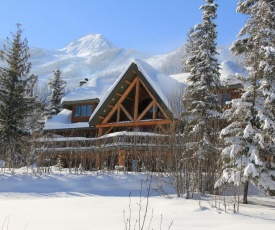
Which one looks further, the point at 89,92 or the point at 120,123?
the point at 89,92

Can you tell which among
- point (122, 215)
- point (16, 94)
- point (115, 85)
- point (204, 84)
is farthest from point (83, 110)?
point (122, 215)

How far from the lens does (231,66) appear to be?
104 feet

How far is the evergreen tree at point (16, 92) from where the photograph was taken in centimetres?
2784

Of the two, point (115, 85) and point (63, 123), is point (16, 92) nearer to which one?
point (63, 123)

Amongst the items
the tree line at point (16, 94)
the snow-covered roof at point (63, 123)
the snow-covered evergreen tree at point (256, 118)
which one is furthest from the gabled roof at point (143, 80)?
the snow-covered evergreen tree at point (256, 118)

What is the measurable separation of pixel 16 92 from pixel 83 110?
Answer: 5617 millimetres

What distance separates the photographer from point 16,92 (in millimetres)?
28594

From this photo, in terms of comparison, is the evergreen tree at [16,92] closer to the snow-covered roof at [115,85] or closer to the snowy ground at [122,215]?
the snow-covered roof at [115,85]

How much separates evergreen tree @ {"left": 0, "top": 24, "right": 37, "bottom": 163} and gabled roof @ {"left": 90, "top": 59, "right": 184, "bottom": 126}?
605cm

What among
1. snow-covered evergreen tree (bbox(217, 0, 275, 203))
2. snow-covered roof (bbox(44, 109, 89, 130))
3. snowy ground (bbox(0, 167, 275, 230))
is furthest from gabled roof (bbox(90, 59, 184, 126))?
snowy ground (bbox(0, 167, 275, 230))

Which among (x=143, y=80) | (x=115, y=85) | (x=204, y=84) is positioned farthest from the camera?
(x=115, y=85)

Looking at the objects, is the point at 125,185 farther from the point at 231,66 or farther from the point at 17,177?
the point at 231,66

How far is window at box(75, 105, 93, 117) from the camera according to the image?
31.0m

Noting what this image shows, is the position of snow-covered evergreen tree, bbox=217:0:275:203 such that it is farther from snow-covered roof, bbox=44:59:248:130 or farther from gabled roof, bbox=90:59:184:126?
gabled roof, bbox=90:59:184:126
